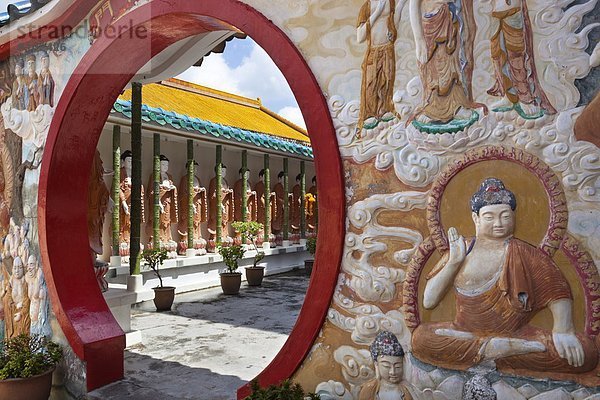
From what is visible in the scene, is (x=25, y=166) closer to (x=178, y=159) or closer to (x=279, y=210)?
(x=178, y=159)

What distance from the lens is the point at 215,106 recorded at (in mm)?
17031

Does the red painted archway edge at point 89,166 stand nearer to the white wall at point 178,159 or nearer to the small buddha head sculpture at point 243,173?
the white wall at point 178,159

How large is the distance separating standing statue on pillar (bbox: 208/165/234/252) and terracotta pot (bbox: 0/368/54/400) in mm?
7708

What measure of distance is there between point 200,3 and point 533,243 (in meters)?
2.64

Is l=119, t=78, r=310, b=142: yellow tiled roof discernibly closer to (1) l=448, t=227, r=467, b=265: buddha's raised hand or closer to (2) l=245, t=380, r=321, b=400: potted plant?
(2) l=245, t=380, r=321, b=400: potted plant

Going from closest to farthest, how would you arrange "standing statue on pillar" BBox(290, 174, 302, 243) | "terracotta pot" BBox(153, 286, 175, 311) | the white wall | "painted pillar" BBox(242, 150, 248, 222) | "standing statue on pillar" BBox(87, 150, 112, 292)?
"standing statue on pillar" BBox(87, 150, 112, 292) → "terracotta pot" BBox(153, 286, 175, 311) → the white wall → "painted pillar" BBox(242, 150, 248, 222) → "standing statue on pillar" BBox(290, 174, 302, 243)

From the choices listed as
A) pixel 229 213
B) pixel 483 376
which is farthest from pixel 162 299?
pixel 483 376

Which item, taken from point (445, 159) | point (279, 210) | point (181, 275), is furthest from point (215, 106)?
point (445, 159)

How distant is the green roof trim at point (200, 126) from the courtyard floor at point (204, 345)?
337 cm

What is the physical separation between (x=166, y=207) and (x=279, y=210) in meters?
4.73

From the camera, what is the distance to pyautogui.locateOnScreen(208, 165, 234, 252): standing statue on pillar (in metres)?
12.0

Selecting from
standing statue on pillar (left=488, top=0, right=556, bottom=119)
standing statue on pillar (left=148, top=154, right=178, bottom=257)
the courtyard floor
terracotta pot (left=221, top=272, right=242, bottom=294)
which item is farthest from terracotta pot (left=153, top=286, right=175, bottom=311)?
standing statue on pillar (left=488, top=0, right=556, bottom=119)

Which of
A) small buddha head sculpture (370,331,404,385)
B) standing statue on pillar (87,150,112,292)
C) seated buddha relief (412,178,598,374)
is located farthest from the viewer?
standing statue on pillar (87,150,112,292)

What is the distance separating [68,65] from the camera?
4.59m
